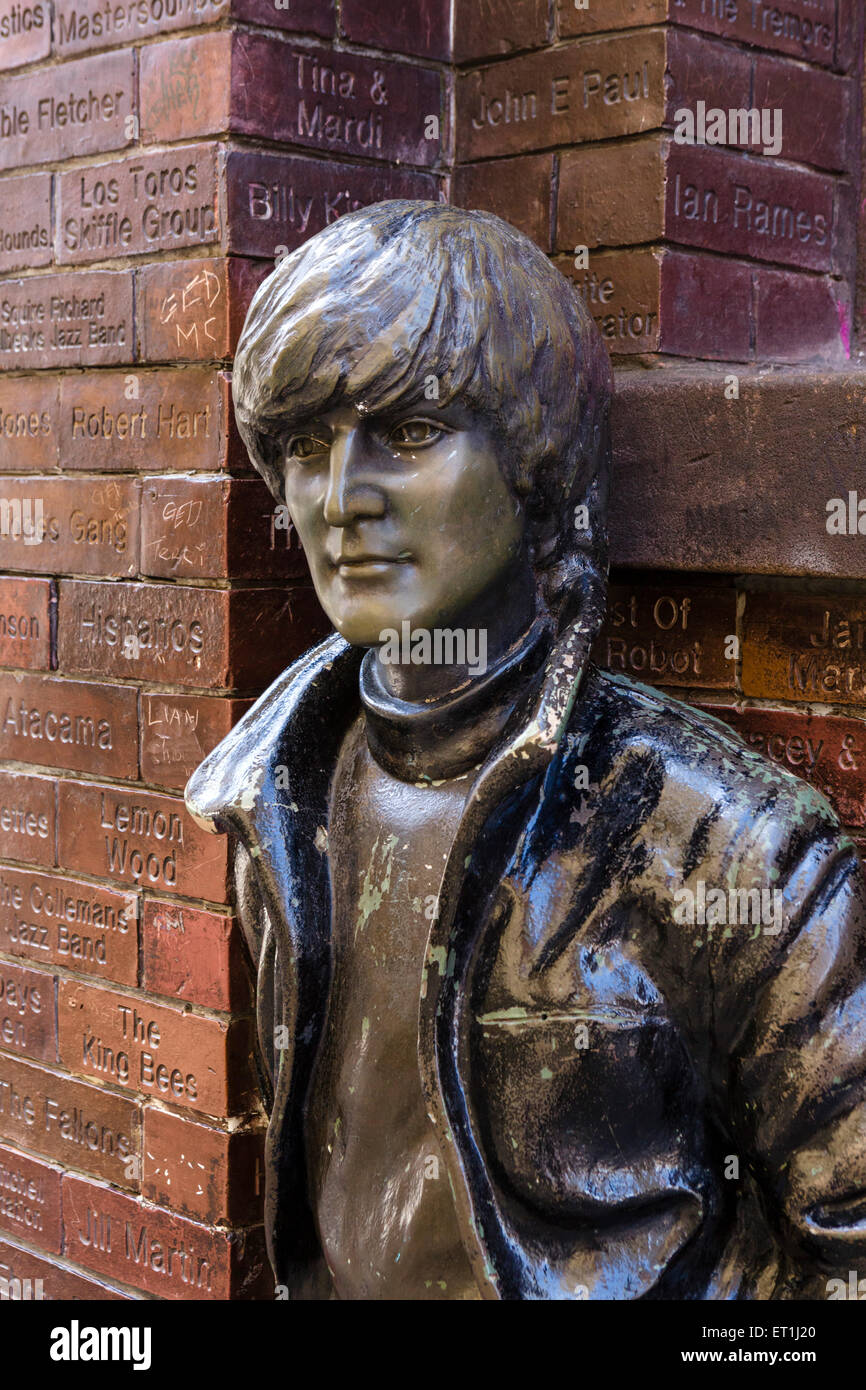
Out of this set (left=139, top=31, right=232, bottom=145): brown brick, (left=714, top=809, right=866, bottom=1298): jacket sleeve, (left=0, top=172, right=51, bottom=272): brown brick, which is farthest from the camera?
(left=0, top=172, right=51, bottom=272): brown brick

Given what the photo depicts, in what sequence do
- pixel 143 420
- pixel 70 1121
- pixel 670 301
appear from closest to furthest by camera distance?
1. pixel 670 301
2. pixel 143 420
3. pixel 70 1121

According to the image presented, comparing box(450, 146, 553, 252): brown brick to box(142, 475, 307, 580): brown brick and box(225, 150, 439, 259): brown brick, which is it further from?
box(142, 475, 307, 580): brown brick

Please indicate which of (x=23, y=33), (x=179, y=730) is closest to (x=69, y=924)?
(x=179, y=730)

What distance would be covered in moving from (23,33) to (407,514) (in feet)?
4.56

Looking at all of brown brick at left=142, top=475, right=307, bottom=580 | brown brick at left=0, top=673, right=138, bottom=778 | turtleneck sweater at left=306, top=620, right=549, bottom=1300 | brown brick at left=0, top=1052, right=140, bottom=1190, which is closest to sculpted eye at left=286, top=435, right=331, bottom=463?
turtleneck sweater at left=306, top=620, right=549, bottom=1300

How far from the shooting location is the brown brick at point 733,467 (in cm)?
189

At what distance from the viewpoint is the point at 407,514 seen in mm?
1688

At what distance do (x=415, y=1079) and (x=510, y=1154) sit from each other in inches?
6.3

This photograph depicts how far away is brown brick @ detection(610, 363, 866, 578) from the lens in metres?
1.89

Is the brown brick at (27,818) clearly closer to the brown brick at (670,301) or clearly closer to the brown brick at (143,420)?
the brown brick at (143,420)

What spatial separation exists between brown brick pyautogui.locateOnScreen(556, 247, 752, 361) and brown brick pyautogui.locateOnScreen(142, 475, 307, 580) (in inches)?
21.9

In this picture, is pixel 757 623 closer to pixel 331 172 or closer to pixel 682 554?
pixel 682 554

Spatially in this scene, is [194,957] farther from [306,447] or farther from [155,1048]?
[306,447]
